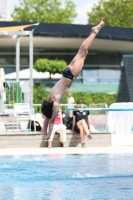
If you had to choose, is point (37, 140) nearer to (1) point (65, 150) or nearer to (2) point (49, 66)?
(1) point (65, 150)

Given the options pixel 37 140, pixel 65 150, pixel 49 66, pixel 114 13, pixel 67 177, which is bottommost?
pixel 65 150

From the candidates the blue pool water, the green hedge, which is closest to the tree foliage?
the green hedge

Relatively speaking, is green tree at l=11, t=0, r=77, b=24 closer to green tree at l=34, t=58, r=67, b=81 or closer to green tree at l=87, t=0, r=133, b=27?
green tree at l=87, t=0, r=133, b=27

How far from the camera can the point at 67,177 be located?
9.89 meters

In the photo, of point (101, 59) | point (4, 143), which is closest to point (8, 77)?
point (101, 59)

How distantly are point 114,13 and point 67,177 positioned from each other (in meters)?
59.3

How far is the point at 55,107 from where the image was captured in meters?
10.8

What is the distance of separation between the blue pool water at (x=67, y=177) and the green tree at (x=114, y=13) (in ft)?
172

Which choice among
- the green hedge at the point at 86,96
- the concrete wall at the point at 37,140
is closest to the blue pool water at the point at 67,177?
the concrete wall at the point at 37,140

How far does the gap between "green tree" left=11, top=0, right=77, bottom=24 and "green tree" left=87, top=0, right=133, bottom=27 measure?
346 inches

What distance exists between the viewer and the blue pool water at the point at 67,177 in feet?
26.0

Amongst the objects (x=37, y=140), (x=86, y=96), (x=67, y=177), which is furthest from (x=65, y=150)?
(x=86, y=96)

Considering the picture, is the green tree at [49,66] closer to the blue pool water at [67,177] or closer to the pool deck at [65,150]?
the pool deck at [65,150]

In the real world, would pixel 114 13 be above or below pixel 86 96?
above
